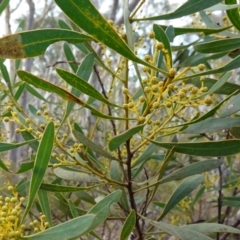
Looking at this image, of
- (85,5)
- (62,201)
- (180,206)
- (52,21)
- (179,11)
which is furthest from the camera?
(52,21)

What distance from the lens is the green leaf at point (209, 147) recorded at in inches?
26.6

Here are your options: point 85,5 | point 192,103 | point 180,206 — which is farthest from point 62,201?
point 180,206

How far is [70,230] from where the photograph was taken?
54 cm

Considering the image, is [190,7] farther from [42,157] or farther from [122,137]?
[42,157]

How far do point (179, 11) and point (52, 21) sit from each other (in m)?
9.09

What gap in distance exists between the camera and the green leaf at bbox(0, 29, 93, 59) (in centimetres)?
57

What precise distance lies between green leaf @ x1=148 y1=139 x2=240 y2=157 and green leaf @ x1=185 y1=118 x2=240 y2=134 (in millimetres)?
34

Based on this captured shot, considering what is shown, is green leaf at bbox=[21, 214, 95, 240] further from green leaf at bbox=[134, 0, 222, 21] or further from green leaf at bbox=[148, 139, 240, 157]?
green leaf at bbox=[134, 0, 222, 21]

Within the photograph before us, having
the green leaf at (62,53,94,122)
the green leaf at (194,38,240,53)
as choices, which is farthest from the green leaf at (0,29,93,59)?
the green leaf at (194,38,240,53)

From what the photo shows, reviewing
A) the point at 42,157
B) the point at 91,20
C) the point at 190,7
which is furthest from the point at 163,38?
the point at 42,157

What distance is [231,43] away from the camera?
737 mm

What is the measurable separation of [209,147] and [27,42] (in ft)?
1.15

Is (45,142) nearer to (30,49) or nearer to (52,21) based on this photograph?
(30,49)

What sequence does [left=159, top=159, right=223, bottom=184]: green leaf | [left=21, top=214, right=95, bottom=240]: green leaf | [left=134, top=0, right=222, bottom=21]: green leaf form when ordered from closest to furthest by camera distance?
[left=21, top=214, right=95, bottom=240]: green leaf < [left=134, top=0, right=222, bottom=21]: green leaf < [left=159, top=159, right=223, bottom=184]: green leaf
